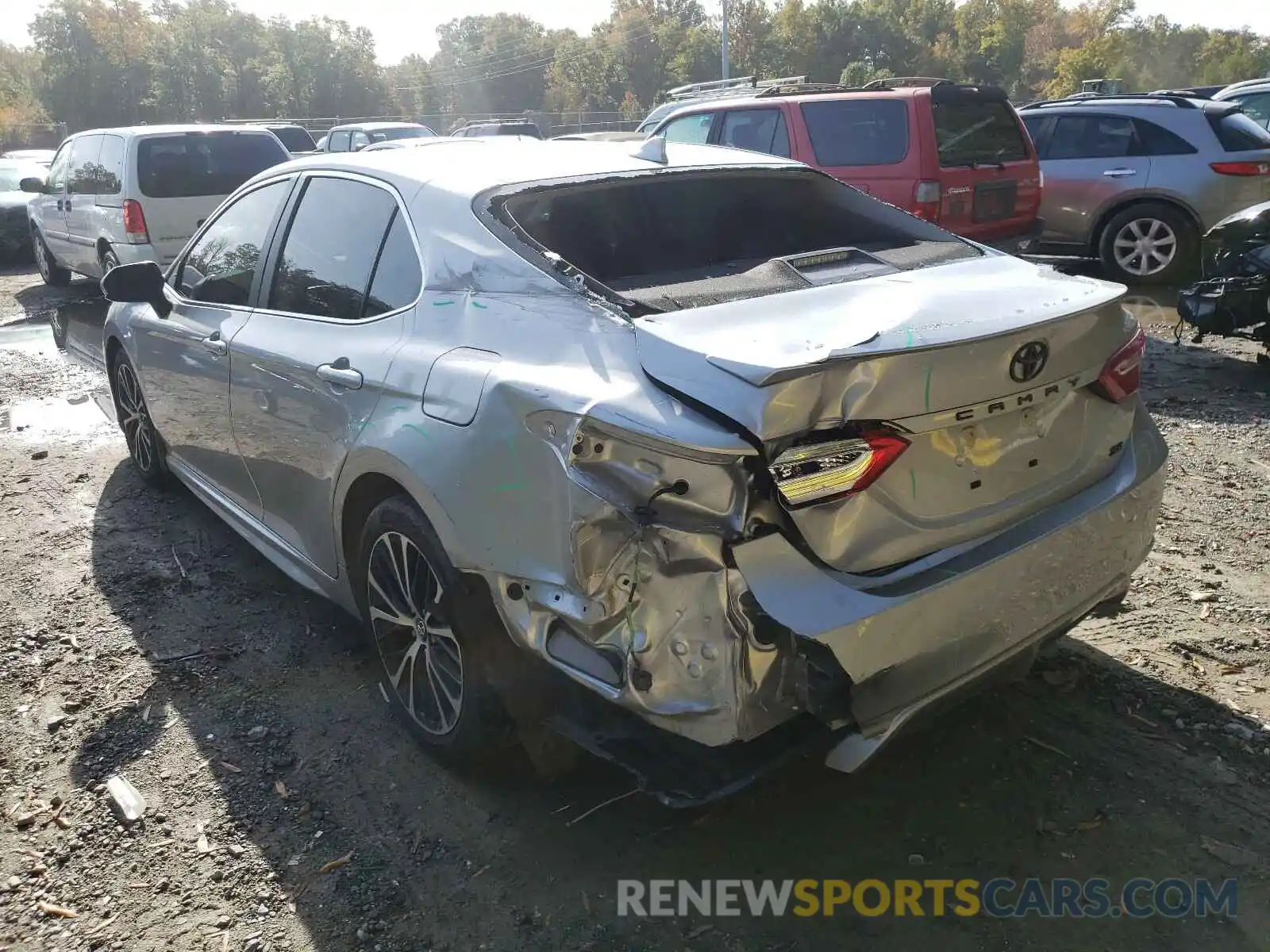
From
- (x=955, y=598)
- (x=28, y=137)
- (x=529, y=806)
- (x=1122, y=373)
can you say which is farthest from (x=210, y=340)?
(x=28, y=137)

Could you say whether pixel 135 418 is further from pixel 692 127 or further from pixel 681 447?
pixel 692 127

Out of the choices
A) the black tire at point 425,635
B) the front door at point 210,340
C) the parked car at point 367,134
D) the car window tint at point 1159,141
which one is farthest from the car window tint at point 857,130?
the parked car at point 367,134

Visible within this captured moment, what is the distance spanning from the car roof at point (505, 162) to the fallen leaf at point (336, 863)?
192 cm

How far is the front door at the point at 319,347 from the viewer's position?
10.2ft

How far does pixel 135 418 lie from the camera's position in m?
5.50

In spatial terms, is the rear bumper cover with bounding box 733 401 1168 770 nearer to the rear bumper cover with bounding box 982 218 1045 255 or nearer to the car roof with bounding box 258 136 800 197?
the car roof with bounding box 258 136 800 197

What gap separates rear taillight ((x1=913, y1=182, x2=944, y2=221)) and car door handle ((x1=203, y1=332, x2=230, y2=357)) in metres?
5.84

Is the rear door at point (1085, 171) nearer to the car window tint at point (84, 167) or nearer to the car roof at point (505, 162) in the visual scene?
the car roof at point (505, 162)

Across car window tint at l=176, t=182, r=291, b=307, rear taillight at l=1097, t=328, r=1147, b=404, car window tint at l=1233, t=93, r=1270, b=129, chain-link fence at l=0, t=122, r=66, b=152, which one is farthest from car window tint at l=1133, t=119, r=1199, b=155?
chain-link fence at l=0, t=122, r=66, b=152

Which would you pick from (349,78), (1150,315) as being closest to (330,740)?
(1150,315)

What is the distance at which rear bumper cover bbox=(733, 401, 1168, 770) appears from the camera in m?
2.14

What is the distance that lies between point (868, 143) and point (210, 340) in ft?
19.9

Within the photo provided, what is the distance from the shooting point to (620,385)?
7.47 ft

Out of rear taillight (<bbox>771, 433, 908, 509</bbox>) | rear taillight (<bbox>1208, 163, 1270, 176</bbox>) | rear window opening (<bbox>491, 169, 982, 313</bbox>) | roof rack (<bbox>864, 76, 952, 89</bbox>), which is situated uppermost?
roof rack (<bbox>864, 76, 952, 89</bbox>)
